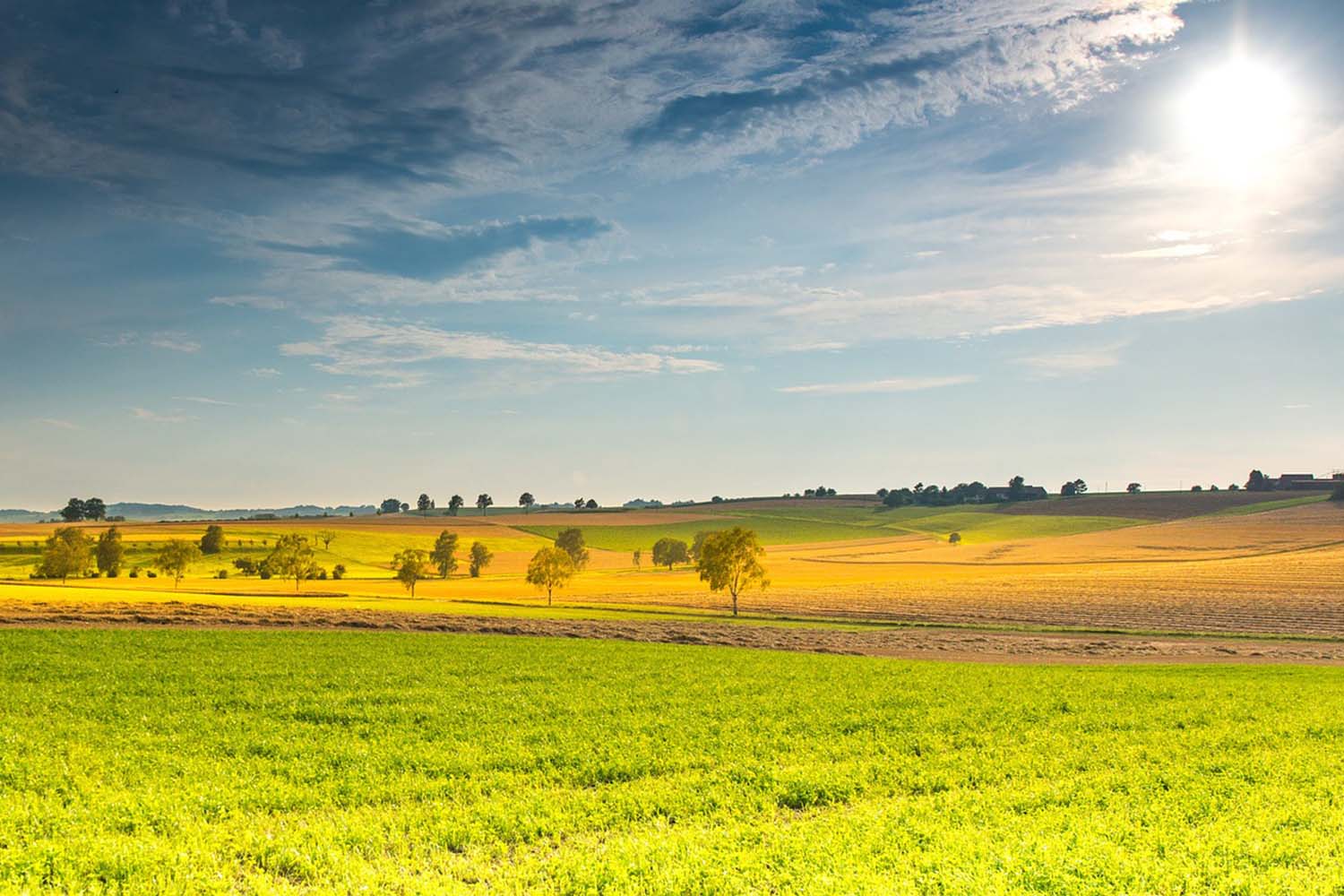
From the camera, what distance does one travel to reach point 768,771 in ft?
59.7

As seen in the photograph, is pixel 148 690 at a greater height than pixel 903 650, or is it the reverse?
pixel 148 690

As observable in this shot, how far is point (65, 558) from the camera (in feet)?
312

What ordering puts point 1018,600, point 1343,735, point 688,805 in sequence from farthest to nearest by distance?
point 1018,600
point 1343,735
point 688,805

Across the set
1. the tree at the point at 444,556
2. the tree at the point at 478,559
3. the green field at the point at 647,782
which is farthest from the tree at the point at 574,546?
the green field at the point at 647,782

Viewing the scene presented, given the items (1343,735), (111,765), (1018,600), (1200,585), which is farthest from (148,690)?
(1200,585)

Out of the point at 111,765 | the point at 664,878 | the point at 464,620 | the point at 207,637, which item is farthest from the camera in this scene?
the point at 464,620

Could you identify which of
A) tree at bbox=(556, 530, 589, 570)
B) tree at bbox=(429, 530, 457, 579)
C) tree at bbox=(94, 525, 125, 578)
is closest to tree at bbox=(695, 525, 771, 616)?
tree at bbox=(429, 530, 457, 579)

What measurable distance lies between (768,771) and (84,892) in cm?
1199

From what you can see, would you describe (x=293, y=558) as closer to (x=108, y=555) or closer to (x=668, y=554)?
(x=108, y=555)

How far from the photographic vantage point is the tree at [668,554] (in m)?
143

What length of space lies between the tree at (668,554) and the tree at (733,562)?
62.6 meters

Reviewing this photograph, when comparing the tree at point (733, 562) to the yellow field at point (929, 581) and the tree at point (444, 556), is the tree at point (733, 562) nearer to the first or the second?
the yellow field at point (929, 581)

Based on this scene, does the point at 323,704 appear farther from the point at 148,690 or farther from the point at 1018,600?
the point at 1018,600

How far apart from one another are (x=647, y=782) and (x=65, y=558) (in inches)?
4012
